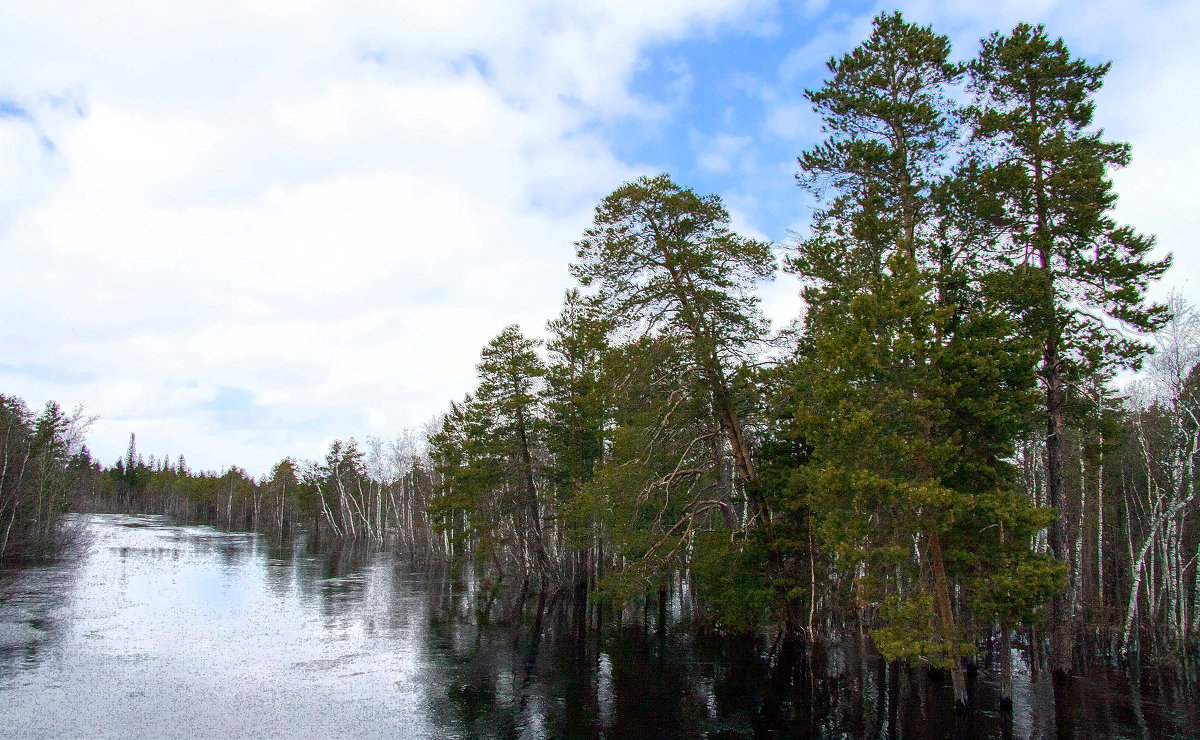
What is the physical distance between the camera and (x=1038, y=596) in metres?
14.2

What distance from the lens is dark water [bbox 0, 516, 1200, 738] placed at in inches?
603

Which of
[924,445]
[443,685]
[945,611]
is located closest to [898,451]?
[924,445]

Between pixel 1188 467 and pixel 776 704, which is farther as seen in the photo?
pixel 1188 467

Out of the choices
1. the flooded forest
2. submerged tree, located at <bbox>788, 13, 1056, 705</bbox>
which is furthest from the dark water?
submerged tree, located at <bbox>788, 13, 1056, 705</bbox>

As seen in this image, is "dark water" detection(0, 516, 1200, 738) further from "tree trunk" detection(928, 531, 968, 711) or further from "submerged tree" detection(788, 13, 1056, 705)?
"submerged tree" detection(788, 13, 1056, 705)

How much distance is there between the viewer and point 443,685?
62.4 feet

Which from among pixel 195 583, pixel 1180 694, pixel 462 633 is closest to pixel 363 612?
pixel 462 633

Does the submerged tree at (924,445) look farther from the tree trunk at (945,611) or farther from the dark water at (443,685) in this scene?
the dark water at (443,685)

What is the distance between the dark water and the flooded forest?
0.18 metres

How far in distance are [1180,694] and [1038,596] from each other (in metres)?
8.16

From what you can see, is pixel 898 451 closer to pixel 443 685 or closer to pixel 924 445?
pixel 924 445

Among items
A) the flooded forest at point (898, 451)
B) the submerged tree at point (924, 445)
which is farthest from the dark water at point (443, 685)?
the submerged tree at point (924, 445)

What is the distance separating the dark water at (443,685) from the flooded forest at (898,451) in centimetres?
18

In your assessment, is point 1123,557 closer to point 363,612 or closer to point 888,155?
point 888,155
